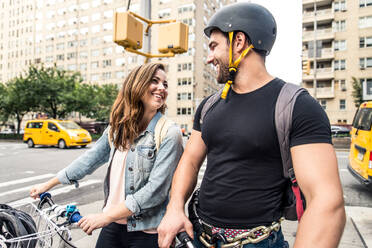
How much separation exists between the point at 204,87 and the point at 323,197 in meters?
60.2

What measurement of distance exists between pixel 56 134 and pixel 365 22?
4219 centimetres

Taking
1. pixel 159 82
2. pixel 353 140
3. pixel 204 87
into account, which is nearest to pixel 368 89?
pixel 353 140

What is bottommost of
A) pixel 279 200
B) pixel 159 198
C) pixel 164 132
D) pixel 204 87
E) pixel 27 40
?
pixel 159 198

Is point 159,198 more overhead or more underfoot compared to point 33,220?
more overhead

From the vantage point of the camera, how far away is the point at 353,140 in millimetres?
7133

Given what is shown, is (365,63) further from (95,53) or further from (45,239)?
(95,53)

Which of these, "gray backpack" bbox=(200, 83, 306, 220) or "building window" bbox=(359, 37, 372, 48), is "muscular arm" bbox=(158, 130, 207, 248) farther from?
"building window" bbox=(359, 37, 372, 48)

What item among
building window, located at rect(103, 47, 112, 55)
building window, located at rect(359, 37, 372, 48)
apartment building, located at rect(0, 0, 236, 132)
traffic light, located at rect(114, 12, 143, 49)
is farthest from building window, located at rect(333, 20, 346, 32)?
traffic light, located at rect(114, 12, 143, 49)

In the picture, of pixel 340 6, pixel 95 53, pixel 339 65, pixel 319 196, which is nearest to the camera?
pixel 319 196

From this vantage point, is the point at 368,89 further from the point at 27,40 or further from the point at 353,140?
the point at 27,40

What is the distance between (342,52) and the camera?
40.8 meters

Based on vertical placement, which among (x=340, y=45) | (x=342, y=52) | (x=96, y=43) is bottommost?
(x=342, y=52)

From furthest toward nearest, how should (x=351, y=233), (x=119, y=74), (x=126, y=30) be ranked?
(x=119, y=74) → (x=126, y=30) → (x=351, y=233)

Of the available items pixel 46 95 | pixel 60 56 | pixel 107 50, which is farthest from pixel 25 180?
pixel 60 56
